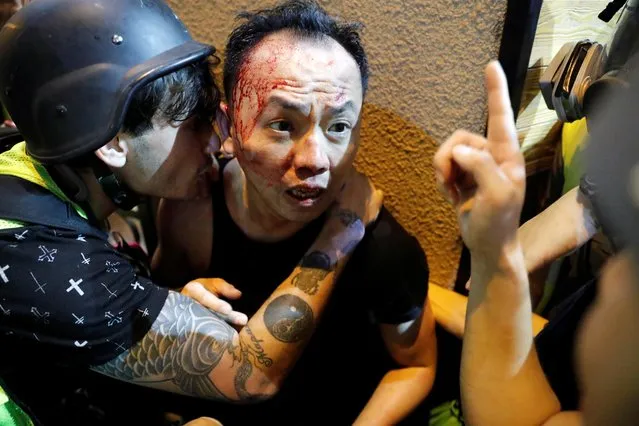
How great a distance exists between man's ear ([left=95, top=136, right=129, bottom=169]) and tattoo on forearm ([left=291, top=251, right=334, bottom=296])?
0.53m

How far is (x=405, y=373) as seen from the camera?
1.57 m

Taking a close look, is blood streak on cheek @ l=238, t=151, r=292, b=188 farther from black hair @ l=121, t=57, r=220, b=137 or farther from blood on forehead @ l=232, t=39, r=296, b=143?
black hair @ l=121, t=57, r=220, b=137

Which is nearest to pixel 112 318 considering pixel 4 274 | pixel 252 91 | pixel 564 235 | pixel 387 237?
pixel 4 274

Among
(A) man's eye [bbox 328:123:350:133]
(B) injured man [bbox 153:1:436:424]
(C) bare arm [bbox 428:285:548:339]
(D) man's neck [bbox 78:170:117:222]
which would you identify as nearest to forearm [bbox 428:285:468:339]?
(C) bare arm [bbox 428:285:548:339]

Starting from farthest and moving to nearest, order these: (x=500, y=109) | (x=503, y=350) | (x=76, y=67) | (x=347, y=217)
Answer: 1. (x=347, y=217)
2. (x=76, y=67)
3. (x=503, y=350)
4. (x=500, y=109)

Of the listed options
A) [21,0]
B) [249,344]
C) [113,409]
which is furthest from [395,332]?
[21,0]

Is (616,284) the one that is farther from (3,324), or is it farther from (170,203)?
(170,203)

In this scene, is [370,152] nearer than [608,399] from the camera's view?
No

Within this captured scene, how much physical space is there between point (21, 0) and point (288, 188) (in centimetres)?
146

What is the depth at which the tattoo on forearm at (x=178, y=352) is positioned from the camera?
1306 millimetres

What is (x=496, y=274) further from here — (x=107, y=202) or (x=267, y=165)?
(x=107, y=202)

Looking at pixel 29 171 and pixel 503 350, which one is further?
pixel 29 171

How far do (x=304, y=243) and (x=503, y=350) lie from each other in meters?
0.75

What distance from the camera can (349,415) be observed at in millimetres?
1778
